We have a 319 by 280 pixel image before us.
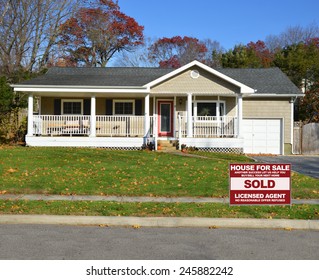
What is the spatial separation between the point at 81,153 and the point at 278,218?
37.0 ft

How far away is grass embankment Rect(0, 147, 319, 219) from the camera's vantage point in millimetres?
8922

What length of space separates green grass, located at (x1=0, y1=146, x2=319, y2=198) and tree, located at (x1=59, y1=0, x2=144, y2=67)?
2668 cm

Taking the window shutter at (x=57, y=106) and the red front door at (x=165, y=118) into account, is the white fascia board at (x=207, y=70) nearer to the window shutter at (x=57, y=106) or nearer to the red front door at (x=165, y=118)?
the red front door at (x=165, y=118)

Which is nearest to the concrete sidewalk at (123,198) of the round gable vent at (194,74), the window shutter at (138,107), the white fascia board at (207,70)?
the white fascia board at (207,70)

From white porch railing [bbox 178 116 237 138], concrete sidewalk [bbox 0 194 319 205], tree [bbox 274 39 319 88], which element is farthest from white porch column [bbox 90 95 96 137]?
tree [bbox 274 39 319 88]

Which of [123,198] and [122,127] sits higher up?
[122,127]

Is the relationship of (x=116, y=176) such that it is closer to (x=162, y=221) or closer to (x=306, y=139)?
(x=162, y=221)

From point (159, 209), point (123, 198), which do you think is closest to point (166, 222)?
point (159, 209)

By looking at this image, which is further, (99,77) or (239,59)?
(239,59)

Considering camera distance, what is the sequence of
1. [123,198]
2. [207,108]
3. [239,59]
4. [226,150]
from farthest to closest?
[239,59], [207,108], [226,150], [123,198]

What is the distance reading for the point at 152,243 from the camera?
6836 mm

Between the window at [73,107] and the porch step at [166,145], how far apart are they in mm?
5189

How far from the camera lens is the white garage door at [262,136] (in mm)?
24625

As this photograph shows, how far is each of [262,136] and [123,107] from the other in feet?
26.6
